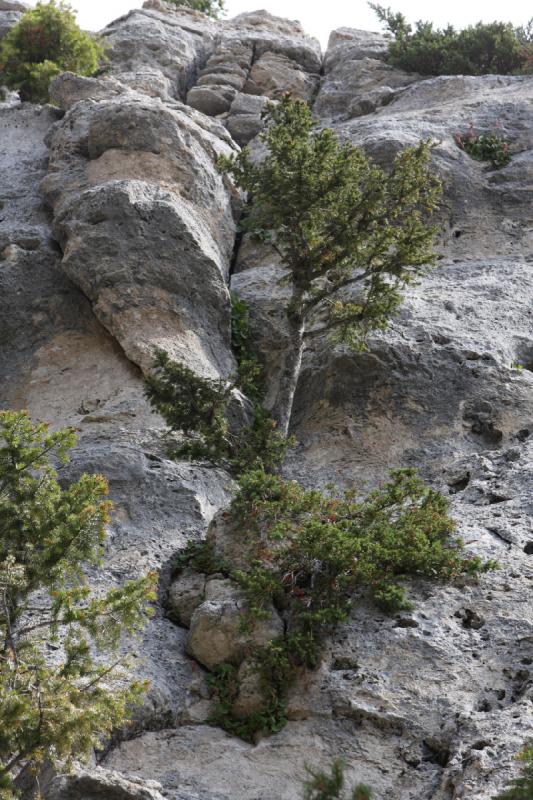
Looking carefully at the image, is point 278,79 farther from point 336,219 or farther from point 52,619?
point 52,619

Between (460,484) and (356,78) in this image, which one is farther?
(356,78)

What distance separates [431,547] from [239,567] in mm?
2462

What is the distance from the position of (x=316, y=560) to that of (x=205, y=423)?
3.16 meters

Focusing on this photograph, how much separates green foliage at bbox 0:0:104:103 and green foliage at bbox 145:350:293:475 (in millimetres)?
13358

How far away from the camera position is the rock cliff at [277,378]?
9719mm

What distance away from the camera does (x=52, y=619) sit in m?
8.67

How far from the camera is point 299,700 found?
10258 mm

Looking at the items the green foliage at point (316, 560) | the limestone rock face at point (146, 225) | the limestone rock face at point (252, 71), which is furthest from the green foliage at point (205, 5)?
the green foliage at point (316, 560)

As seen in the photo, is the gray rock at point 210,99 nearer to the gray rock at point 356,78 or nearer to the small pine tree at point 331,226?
the gray rock at point 356,78

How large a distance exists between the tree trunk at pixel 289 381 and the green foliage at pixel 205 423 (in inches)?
40.4

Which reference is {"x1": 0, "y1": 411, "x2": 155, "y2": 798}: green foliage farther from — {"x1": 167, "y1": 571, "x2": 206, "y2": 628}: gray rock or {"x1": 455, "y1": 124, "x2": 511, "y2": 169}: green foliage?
{"x1": 455, "y1": 124, "x2": 511, "y2": 169}: green foliage

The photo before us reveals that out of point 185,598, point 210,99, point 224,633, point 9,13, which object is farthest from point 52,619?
point 9,13

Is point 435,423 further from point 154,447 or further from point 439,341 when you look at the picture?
point 154,447

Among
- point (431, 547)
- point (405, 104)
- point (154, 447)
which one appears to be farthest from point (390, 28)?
point (431, 547)
